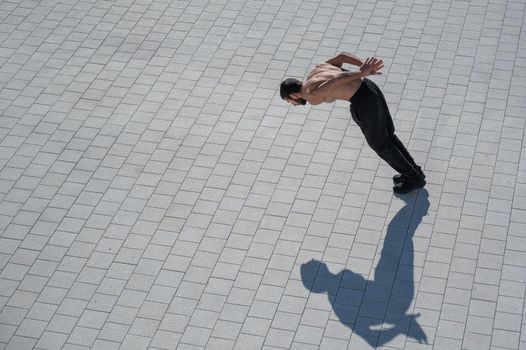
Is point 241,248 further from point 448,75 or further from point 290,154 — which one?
point 448,75

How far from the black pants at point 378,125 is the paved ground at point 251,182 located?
44 cm

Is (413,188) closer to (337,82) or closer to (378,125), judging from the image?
(378,125)

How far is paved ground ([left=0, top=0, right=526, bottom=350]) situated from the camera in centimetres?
794

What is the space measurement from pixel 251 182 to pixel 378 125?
1.57 metres

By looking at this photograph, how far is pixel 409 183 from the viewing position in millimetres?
8898

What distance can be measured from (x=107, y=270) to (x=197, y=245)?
90 cm

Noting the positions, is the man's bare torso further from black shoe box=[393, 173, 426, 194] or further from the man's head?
black shoe box=[393, 173, 426, 194]

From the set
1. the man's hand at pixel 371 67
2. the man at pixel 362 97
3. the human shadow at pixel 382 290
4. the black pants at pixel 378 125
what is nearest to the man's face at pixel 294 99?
the man at pixel 362 97

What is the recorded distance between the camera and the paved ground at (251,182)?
7.94 meters

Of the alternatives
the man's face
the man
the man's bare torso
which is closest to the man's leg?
the man

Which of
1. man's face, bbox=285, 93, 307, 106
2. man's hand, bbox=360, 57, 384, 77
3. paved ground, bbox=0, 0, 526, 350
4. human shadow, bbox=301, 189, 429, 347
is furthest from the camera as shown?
man's face, bbox=285, 93, 307, 106

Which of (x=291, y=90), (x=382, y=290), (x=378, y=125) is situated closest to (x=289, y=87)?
(x=291, y=90)

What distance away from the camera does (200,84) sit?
10695 millimetres

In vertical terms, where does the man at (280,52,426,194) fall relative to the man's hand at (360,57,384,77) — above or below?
below
